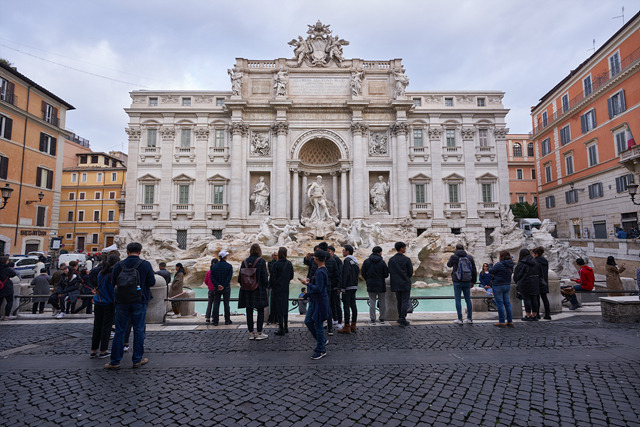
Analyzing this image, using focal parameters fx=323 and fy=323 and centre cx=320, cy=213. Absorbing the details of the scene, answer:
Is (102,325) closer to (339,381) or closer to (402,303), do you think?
(339,381)

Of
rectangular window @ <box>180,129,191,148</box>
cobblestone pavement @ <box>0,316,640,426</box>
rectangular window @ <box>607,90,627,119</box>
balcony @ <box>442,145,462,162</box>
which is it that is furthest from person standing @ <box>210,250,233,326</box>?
rectangular window @ <box>607,90,627,119</box>

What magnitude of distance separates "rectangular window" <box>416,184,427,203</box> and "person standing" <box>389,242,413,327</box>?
2116 cm

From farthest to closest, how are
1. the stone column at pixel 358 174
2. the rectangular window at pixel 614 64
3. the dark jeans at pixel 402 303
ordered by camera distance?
the stone column at pixel 358 174 < the rectangular window at pixel 614 64 < the dark jeans at pixel 402 303

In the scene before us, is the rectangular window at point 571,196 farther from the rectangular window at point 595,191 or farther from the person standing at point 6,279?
the person standing at point 6,279

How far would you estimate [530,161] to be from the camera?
4019cm

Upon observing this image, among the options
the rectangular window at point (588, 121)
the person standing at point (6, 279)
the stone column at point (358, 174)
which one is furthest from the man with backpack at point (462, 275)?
the rectangular window at point (588, 121)

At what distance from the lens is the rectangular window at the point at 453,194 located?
27094 mm

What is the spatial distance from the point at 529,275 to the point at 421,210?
1984 cm

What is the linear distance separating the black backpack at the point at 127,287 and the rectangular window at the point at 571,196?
32.4 m

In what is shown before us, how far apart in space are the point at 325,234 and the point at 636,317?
48.9ft

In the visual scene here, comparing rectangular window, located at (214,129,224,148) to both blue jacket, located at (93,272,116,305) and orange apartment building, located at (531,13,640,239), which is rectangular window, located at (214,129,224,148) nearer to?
blue jacket, located at (93,272,116,305)

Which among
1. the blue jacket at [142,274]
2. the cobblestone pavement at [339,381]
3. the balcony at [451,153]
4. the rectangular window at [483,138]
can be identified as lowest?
the cobblestone pavement at [339,381]

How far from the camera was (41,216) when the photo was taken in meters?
24.3

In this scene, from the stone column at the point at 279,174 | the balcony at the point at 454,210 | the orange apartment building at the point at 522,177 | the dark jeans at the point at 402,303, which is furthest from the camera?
the orange apartment building at the point at 522,177
